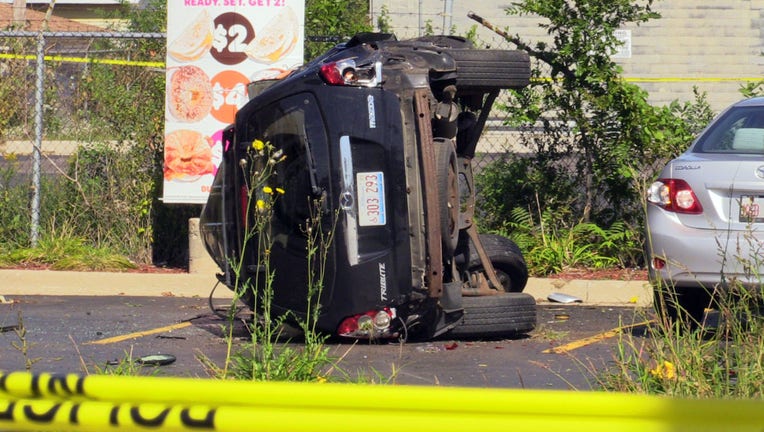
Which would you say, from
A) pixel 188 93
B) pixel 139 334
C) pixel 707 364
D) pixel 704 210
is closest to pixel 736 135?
pixel 704 210

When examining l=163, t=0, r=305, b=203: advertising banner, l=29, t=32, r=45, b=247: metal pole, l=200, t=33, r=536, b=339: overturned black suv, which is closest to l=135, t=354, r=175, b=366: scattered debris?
l=200, t=33, r=536, b=339: overturned black suv

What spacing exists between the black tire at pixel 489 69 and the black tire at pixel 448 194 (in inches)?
23.1

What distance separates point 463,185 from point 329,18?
3.06 metres

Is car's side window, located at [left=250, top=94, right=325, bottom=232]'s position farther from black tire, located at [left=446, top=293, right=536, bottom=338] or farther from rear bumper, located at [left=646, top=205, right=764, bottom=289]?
rear bumper, located at [left=646, top=205, right=764, bottom=289]

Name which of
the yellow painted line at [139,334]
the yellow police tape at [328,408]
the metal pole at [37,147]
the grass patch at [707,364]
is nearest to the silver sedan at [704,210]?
the grass patch at [707,364]

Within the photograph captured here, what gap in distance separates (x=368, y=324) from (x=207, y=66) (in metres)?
4.22

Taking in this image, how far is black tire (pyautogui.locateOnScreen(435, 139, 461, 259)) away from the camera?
6406 millimetres

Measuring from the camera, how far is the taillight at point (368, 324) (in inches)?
250

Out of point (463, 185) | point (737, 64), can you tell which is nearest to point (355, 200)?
point (463, 185)

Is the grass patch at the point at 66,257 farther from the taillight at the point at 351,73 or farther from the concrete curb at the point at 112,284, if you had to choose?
the taillight at the point at 351,73

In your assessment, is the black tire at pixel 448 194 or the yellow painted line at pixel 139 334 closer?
the black tire at pixel 448 194

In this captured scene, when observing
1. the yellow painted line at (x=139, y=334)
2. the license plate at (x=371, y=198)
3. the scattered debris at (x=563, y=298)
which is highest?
the license plate at (x=371, y=198)

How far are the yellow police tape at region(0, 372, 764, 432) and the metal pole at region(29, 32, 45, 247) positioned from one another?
27.3ft

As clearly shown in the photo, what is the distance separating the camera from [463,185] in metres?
8.02
